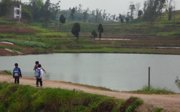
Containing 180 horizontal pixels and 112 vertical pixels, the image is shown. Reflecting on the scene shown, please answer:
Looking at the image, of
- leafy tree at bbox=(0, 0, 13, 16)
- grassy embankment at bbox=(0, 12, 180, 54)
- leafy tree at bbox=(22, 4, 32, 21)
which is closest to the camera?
grassy embankment at bbox=(0, 12, 180, 54)

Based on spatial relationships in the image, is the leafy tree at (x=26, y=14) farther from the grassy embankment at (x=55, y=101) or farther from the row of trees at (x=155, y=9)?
the grassy embankment at (x=55, y=101)

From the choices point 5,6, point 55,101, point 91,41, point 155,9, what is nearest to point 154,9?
point 155,9

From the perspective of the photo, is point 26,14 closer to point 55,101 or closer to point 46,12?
point 46,12

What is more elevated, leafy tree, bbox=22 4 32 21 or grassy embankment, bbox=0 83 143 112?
leafy tree, bbox=22 4 32 21

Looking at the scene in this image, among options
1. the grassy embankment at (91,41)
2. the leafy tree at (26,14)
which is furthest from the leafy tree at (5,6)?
the grassy embankment at (91,41)

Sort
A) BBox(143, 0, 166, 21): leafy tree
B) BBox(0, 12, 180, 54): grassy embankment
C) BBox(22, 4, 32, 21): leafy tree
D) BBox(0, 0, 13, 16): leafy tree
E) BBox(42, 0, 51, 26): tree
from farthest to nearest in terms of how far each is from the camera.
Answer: BBox(143, 0, 166, 21): leafy tree
BBox(42, 0, 51, 26): tree
BBox(22, 4, 32, 21): leafy tree
BBox(0, 0, 13, 16): leafy tree
BBox(0, 12, 180, 54): grassy embankment

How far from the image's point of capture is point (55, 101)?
15.2 m

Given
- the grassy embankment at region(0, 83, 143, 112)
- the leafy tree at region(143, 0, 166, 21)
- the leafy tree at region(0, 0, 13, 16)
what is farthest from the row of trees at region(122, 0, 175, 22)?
the grassy embankment at region(0, 83, 143, 112)

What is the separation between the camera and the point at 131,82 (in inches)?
1281

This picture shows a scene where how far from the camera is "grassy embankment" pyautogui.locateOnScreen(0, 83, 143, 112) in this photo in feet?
43.7

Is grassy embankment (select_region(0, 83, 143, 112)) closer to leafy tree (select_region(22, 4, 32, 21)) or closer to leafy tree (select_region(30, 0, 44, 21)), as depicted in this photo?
leafy tree (select_region(22, 4, 32, 21))

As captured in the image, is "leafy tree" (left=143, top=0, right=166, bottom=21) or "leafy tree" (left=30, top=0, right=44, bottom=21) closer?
"leafy tree" (left=143, top=0, right=166, bottom=21)

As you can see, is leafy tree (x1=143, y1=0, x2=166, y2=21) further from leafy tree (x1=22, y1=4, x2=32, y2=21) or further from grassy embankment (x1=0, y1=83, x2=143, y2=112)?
grassy embankment (x1=0, y1=83, x2=143, y2=112)

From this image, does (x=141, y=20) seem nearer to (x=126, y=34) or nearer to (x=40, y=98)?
(x=126, y=34)
